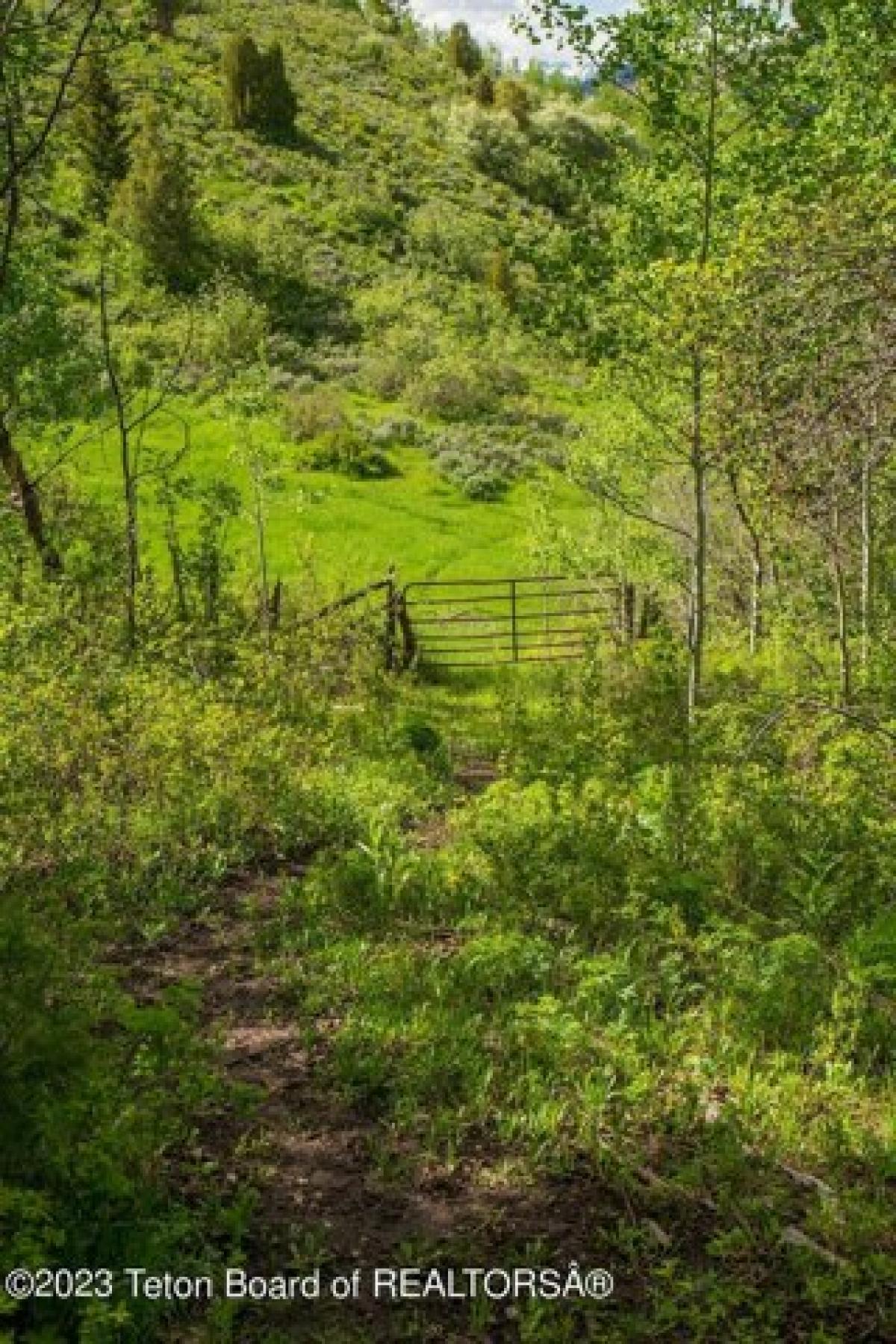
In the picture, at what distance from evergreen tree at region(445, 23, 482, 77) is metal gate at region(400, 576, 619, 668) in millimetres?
79400

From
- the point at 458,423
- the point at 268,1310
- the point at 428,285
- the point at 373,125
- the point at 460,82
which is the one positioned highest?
the point at 460,82

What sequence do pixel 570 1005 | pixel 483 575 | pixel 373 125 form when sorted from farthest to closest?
pixel 373 125, pixel 483 575, pixel 570 1005

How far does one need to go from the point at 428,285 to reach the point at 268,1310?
5343cm

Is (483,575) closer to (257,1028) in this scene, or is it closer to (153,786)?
(153,786)

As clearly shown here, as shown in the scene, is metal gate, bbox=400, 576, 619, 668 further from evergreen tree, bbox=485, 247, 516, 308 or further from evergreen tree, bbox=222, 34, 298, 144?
evergreen tree, bbox=222, 34, 298, 144

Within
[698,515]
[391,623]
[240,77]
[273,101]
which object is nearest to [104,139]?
[240,77]

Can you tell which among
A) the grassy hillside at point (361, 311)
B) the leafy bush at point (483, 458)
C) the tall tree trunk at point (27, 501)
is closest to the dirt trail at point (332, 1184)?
the grassy hillside at point (361, 311)

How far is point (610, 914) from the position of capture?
8883mm

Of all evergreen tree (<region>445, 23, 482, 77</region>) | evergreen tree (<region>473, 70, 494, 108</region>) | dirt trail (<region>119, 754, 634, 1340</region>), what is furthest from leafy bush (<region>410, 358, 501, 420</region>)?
evergreen tree (<region>445, 23, 482, 77</region>)

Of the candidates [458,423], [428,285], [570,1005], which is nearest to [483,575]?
[458,423]

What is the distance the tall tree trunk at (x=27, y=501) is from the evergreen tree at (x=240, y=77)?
184ft

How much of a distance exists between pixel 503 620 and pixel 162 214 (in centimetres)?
3075

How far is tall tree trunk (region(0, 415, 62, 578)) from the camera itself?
16.3 m

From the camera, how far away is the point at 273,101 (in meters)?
65.7
